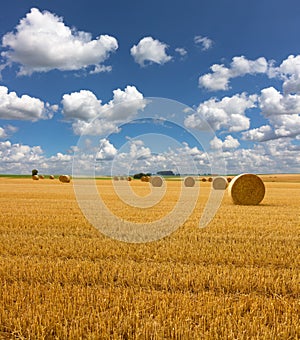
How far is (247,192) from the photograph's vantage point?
60.8ft

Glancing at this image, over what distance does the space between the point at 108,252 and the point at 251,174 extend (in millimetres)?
13523

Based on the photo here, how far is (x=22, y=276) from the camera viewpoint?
5.58 m

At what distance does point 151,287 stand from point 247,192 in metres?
14.5

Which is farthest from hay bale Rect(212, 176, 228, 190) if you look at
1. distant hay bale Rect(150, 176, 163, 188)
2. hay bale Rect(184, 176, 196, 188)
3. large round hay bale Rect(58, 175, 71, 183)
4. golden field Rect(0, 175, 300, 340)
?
large round hay bale Rect(58, 175, 71, 183)

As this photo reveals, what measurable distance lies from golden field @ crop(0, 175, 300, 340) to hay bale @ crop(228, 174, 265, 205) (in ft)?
31.6

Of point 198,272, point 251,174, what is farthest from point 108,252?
point 251,174

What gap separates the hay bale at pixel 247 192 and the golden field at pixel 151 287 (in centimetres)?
965

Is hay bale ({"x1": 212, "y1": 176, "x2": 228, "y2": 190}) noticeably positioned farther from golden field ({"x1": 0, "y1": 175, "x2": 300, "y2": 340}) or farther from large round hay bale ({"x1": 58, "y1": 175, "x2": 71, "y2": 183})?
large round hay bale ({"x1": 58, "y1": 175, "x2": 71, "y2": 183})

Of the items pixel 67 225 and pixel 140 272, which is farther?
pixel 67 225

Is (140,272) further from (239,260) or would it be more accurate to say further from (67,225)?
(67,225)

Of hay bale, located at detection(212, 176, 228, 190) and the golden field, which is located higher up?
hay bale, located at detection(212, 176, 228, 190)

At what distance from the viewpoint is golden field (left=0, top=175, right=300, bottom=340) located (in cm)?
379

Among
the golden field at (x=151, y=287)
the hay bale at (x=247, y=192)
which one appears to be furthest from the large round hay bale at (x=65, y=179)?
the golden field at (x=151, y=287)

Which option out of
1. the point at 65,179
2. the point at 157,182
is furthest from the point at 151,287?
the point at 65,179
